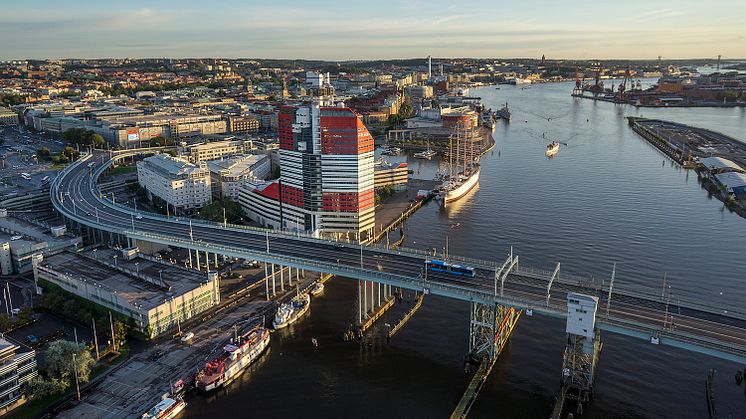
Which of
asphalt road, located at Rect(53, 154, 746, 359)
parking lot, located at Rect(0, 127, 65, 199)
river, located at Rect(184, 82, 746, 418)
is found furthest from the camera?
parking lot, located at Rect(0, 127, 65, 199)

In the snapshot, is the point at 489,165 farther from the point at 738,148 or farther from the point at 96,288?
the point at 96,288

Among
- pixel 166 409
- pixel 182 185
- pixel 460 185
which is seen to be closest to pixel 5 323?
pixel 166 409

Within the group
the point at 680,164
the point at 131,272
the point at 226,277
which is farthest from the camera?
the point at 680,164

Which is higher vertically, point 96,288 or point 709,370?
point 96,288

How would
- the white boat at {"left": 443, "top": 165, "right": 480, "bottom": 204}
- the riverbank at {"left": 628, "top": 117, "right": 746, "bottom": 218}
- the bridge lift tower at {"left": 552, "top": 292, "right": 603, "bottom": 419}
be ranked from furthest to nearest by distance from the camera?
the riverbank at {"left": 628, "top": 117, "right": 746, "bottom": 218}, the white boat at {"left": 443, "top": 165, "right": 480, "bottom": 204}, the bridge lift tower at {"left": 552, "top": 292, "right": 603, "bottom": 419}

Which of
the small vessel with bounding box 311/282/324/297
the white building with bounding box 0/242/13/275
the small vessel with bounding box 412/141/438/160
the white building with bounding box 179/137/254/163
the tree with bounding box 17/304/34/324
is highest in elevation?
the white building with bounding box 179/137/254/163

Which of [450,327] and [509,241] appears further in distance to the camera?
[509,241]

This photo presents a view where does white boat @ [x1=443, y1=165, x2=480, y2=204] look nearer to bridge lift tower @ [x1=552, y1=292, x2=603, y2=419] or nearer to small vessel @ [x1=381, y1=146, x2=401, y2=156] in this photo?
small vessel @ [x1=381, y1=146, x2=401, y2=156]

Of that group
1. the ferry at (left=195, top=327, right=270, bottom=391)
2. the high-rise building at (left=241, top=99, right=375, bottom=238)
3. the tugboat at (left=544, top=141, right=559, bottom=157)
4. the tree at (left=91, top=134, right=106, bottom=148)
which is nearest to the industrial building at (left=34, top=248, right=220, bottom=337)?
the ferry at (left=195, top=327, right=270, bottom=391)

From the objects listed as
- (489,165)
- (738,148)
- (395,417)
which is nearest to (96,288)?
(395,417)
